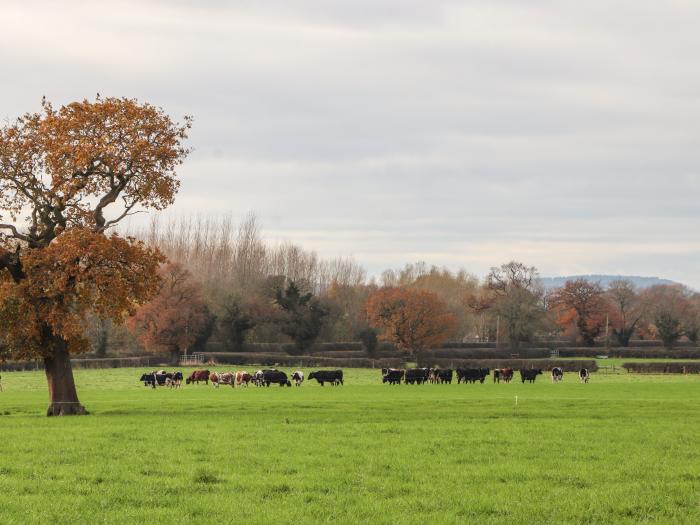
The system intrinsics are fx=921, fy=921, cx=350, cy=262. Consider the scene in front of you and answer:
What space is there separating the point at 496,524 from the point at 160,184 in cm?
2491

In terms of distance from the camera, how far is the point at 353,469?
18031mm

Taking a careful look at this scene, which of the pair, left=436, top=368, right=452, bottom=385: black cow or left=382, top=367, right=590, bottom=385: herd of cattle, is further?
left=436, top=368, right=452, bottom=385: black cow

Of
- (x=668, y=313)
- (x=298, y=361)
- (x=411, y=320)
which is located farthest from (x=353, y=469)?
(x=668, y=313)

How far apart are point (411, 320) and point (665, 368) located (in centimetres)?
2862

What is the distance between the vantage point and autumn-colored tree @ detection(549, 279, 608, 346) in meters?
138

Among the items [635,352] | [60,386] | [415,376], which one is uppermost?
[635,352]

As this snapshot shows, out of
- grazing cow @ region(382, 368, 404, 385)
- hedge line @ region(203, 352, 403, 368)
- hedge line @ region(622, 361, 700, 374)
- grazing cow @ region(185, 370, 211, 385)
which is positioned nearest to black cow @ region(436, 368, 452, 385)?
grazing cow @ region(382, 368, 404, 385)

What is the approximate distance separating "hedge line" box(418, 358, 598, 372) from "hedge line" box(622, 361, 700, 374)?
375 centimetres

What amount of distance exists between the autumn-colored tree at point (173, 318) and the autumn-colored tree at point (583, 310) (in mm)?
59278

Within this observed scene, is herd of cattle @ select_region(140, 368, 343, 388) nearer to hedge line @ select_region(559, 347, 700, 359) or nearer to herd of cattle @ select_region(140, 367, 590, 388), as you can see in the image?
herd of cattle @ select_region(140, 367, 590, 388)

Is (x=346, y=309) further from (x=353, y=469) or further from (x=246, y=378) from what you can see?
(x=353, y=469)

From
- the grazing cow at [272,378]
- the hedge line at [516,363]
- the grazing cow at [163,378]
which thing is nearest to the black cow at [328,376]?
the grazing cow at [272,378]

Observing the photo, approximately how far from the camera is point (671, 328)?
415 ft

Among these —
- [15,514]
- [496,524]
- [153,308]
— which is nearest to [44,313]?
[15,514]
